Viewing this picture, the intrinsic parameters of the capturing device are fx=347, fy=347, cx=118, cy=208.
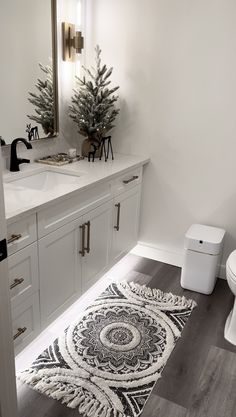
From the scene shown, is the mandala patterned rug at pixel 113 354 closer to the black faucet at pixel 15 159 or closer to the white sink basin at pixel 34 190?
the white sink basin at pixel 34 190

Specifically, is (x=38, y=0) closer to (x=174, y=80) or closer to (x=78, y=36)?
(x=78, y=36)

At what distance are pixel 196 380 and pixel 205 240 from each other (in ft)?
3.06

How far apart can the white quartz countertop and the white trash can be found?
2.25 feet

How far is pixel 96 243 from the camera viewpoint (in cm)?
220

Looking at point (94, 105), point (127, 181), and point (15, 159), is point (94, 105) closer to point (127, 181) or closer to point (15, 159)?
point (127, 181)

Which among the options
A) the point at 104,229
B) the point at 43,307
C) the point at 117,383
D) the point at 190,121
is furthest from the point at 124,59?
the point at 117,383

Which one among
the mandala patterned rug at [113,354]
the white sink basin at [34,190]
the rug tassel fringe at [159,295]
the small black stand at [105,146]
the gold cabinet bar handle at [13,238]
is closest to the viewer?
the gold cabinet bar handle at [13,238]

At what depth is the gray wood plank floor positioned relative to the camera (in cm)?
159

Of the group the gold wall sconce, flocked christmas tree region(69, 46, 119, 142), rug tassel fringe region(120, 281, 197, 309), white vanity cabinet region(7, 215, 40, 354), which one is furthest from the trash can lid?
the gold wall sconce

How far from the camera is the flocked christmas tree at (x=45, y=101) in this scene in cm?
225

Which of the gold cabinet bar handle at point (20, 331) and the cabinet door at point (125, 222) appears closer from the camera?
the gold cabinet bar handle at point (20, 331)

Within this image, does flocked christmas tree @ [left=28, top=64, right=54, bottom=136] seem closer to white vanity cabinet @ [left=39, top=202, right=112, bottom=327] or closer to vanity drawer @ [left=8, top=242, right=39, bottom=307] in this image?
white vanity cabinet @ [left=39, top=202, right=112, bottom=327]

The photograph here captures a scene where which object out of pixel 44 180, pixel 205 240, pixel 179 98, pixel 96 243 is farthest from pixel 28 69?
pixel 205 240

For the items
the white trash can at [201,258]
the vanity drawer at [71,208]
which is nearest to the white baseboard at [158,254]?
the white trash can at [201,258]
